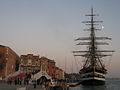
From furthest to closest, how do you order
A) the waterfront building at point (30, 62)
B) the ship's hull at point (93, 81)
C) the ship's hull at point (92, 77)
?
1. the waterfront building at point (30, 62)
2. the ship's hull at point (92, 77)
3. the ship's hull at point (93, 81)

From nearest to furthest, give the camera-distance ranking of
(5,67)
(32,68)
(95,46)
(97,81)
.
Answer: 1. (5,67)
2. (97,81)
3. (32,68)
4. (95,46)

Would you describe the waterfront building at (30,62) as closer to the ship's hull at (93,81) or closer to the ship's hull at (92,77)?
the ship's hull at (92,77)

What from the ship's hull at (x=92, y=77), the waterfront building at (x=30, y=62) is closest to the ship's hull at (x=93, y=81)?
the ship's hull at (x=92, y=77)

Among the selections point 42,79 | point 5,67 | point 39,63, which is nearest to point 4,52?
point 5,67

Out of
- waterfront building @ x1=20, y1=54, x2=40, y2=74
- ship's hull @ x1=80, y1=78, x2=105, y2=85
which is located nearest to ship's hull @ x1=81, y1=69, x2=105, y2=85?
ship's hull @ x1=80, y1=78, x2=105, y2=85

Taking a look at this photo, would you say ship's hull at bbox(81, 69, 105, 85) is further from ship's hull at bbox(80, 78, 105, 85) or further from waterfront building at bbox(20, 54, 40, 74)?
waterfront building at bbox(20, 54, 40, 74)

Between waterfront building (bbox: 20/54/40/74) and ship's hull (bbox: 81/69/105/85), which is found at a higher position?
waterfront building (bbox: 20/54/40/74)

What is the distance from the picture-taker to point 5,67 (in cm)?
7362

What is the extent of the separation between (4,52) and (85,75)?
33333 mm

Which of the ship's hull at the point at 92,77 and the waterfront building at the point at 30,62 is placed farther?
the waterfront building at the point at 30,62

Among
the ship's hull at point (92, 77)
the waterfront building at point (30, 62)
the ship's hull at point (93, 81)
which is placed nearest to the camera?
the ship's hull at point (93, 81)

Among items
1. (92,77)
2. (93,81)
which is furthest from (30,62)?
(93,81)

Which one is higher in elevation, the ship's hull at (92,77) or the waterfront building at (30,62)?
the waterfront building at (30,62)

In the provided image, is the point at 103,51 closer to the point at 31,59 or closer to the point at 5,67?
the point at 31,59
